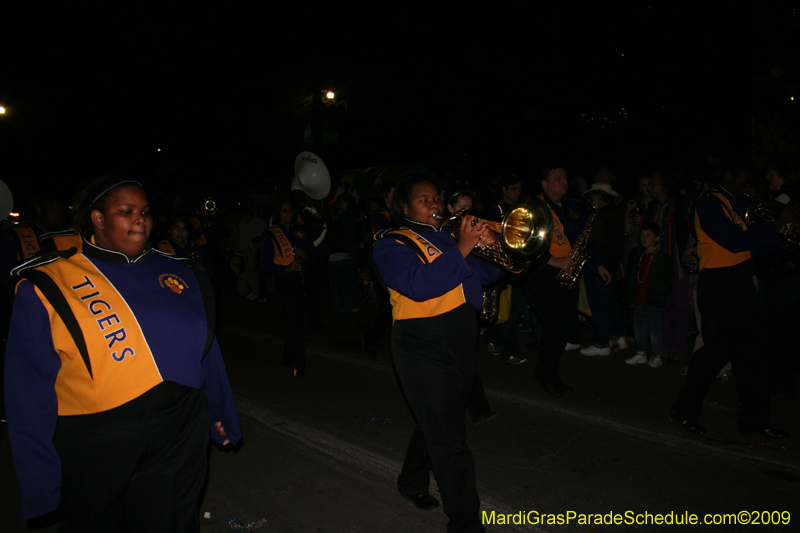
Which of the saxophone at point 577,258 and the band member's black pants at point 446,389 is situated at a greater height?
the saxophone at point 577,258

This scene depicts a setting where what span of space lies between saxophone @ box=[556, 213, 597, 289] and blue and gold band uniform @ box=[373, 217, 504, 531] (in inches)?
92.4

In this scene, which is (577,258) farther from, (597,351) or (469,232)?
(469,232)

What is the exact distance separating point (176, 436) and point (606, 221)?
5.92 metres

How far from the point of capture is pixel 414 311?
9.84 feet

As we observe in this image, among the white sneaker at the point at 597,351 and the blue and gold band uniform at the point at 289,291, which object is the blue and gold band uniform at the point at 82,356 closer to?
the blue and gold band uniform at the point at 289,291

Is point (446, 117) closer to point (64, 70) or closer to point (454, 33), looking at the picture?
point (454, 33)

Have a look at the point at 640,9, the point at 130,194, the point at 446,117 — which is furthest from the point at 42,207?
the point at 446,117

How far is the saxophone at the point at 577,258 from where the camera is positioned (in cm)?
529

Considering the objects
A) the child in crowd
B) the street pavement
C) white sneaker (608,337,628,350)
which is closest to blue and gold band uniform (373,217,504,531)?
the street pavement

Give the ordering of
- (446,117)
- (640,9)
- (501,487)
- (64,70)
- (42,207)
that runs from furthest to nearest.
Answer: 1. (64,70)
2. (446,117)
3. (640,9)
4. (42,207)
5. (501,487)

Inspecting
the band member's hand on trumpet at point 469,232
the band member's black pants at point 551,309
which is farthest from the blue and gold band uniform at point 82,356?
the band member's black pants at point 551,309

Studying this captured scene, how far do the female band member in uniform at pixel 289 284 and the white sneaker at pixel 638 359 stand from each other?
12.5 ft

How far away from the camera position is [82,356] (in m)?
2.00

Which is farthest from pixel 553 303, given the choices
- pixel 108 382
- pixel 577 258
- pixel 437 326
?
pixel 108 382
